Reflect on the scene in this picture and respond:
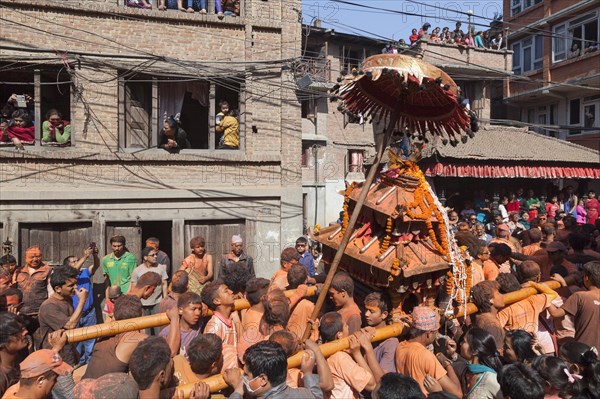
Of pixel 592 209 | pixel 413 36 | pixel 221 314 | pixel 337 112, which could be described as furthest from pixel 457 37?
pixel 221 314

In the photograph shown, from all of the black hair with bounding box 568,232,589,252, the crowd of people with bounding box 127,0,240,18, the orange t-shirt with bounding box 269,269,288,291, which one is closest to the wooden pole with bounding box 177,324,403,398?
the orange t-shirt with bounding box 269,269,288,291

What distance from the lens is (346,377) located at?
3760 mm

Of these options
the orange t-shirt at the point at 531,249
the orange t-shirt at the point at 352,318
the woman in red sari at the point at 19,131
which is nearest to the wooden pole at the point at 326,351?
the orange t-shirt at the point at 352,318

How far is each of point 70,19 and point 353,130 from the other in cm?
1798

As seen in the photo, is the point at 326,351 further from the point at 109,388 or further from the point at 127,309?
the point at 127,309

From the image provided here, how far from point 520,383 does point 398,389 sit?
2.80 ft

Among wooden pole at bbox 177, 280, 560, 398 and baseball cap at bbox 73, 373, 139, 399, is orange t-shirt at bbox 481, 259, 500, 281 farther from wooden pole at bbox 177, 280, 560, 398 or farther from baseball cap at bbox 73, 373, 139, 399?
baseball cap at bbox 73, 373, 139, 399

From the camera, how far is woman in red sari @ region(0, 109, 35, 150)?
1023 centimetres

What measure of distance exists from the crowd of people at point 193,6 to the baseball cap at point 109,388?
988cm

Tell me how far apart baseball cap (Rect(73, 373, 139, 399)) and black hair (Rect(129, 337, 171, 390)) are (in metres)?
0.06

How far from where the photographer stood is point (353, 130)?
26.3 metres

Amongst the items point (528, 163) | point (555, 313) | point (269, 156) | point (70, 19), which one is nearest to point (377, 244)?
point (555, 313)

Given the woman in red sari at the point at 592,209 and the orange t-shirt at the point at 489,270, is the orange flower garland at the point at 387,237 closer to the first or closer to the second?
the orange t-shirt at the point at 489,270

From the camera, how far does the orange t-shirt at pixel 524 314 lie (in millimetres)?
4902
